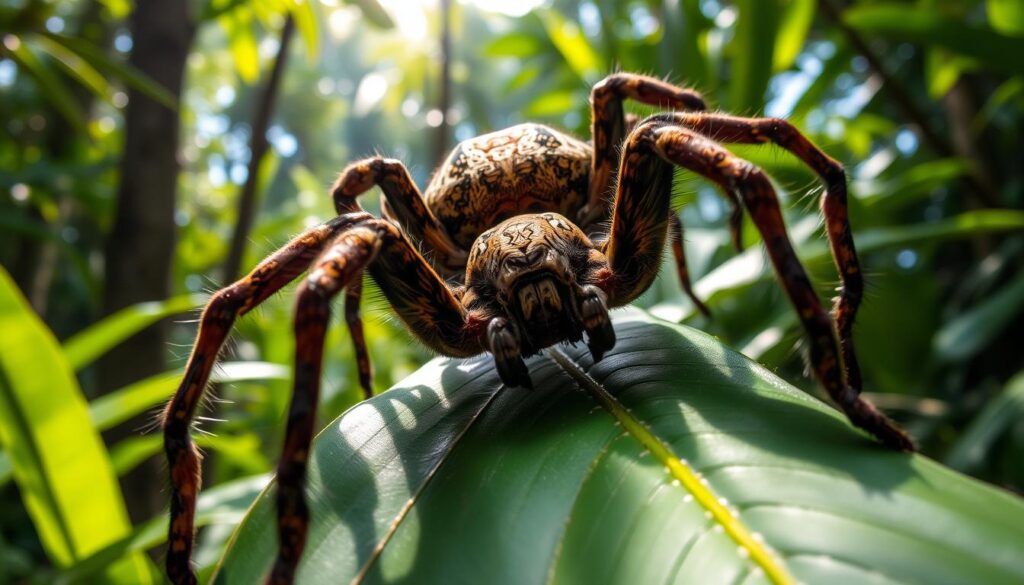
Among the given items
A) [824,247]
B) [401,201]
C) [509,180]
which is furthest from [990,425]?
[401,201]

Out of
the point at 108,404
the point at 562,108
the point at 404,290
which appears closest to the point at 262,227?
the point at 562,108

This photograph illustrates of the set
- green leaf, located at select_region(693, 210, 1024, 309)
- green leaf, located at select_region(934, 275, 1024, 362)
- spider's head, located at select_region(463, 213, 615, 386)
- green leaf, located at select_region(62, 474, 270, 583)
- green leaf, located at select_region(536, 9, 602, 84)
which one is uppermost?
green leaf, located at select_region(536, 9, 602, 84)

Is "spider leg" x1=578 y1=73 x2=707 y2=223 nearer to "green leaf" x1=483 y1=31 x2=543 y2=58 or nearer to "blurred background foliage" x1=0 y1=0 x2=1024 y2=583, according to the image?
"blurred background foliage" x1=0 y1=0 x2=1024 y2=583

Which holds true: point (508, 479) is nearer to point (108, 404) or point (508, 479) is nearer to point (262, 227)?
point (108, 404)

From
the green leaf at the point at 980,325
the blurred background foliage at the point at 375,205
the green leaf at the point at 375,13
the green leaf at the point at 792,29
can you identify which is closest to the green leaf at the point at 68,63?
the blurred background foliage at the point at 375,205

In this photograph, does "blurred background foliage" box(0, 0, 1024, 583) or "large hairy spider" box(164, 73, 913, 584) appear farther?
"blurred background foliage" box(0, 0, 1024, 583)

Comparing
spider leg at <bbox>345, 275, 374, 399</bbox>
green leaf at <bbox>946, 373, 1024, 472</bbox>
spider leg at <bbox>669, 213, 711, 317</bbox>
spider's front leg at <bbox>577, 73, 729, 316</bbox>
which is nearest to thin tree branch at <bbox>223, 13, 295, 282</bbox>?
spider leg at <bbox>345, 275, 374, 399</bbox>

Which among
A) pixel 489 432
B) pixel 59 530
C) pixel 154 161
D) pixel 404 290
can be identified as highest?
pixel 154 161
